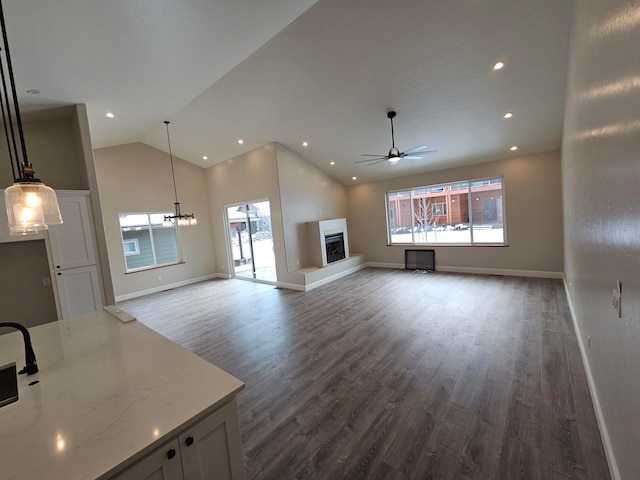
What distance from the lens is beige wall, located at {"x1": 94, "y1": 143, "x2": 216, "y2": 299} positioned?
21.3ft

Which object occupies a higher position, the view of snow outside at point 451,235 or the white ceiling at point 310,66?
the white ceiling at point 310,66

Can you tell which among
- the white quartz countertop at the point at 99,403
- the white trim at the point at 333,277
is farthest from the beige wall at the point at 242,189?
the white quartz countertop at the point at 99,403

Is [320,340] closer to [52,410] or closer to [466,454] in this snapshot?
[466,454]

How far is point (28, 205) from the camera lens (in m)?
1.48

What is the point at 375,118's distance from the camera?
490cm

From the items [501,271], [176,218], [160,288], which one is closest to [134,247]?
[160,288]

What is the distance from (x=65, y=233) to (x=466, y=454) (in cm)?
527

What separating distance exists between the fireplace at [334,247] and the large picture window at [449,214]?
1.58 meters

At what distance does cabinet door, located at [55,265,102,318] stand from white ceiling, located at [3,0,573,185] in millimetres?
2289

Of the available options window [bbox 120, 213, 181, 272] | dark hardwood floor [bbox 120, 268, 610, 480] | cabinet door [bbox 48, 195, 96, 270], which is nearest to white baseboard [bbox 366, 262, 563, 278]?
dark hardwood floor [bbox 120, 268, 610, 480]

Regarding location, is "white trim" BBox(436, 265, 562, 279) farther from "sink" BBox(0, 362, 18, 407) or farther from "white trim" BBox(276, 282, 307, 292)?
"sink" BBox(0, 362, 18, 407)

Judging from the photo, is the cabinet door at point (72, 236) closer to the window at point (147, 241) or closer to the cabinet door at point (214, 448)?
the window at point (147, 241)

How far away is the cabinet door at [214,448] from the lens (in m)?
1.08

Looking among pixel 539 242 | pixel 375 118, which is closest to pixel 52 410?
pixel 375 118
